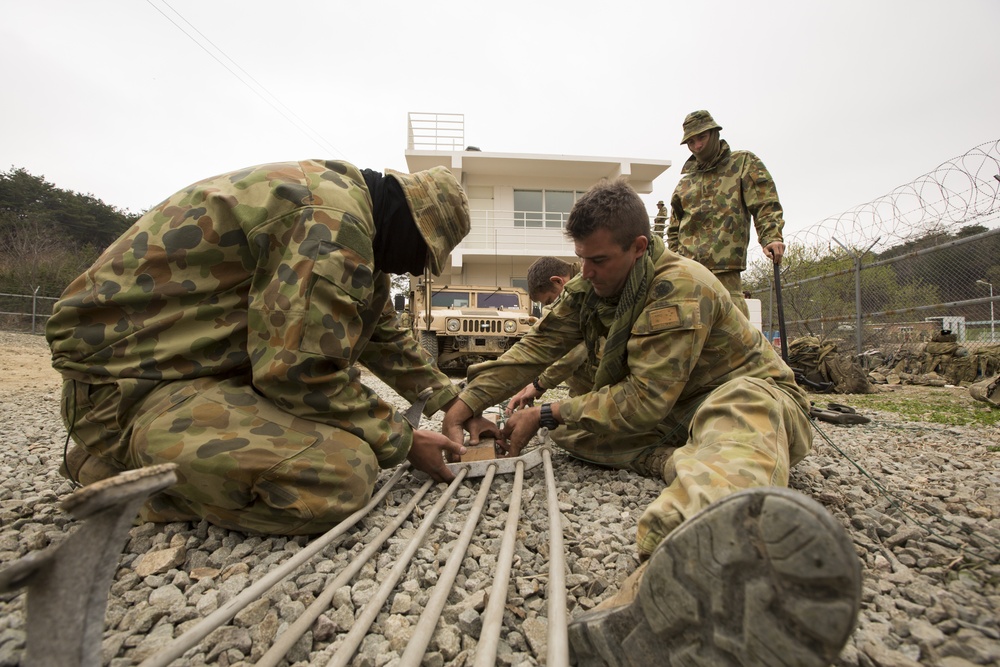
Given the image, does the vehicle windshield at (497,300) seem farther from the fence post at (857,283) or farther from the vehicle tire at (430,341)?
the fence post at (857,283)

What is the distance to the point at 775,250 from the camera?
3.59 meters

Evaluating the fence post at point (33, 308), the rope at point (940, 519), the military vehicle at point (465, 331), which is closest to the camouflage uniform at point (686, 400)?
the rope at point (940, 519)

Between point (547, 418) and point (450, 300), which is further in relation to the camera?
point (450, 300)

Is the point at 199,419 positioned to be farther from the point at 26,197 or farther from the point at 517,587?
the point at 26,197

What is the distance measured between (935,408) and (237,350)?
474 cm

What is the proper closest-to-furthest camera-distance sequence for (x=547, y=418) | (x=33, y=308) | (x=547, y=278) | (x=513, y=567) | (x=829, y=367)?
(x=513, y=567) < (x=547, y=418) < (x=547, y=278) < (x=829, y=367) < (x=33, y=308)

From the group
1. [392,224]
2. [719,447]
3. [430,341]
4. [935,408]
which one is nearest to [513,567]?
[719,447]

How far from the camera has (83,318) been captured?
154 centimetres

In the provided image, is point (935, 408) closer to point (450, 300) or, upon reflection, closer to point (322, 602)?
point (322, 602)

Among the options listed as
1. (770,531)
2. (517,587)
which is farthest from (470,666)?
(770,531)

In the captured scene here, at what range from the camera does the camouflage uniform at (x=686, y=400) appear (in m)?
1.31

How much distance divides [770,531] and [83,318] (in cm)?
176

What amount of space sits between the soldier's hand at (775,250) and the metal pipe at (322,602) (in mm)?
2967

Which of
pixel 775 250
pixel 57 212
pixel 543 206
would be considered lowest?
pixel 775 250
